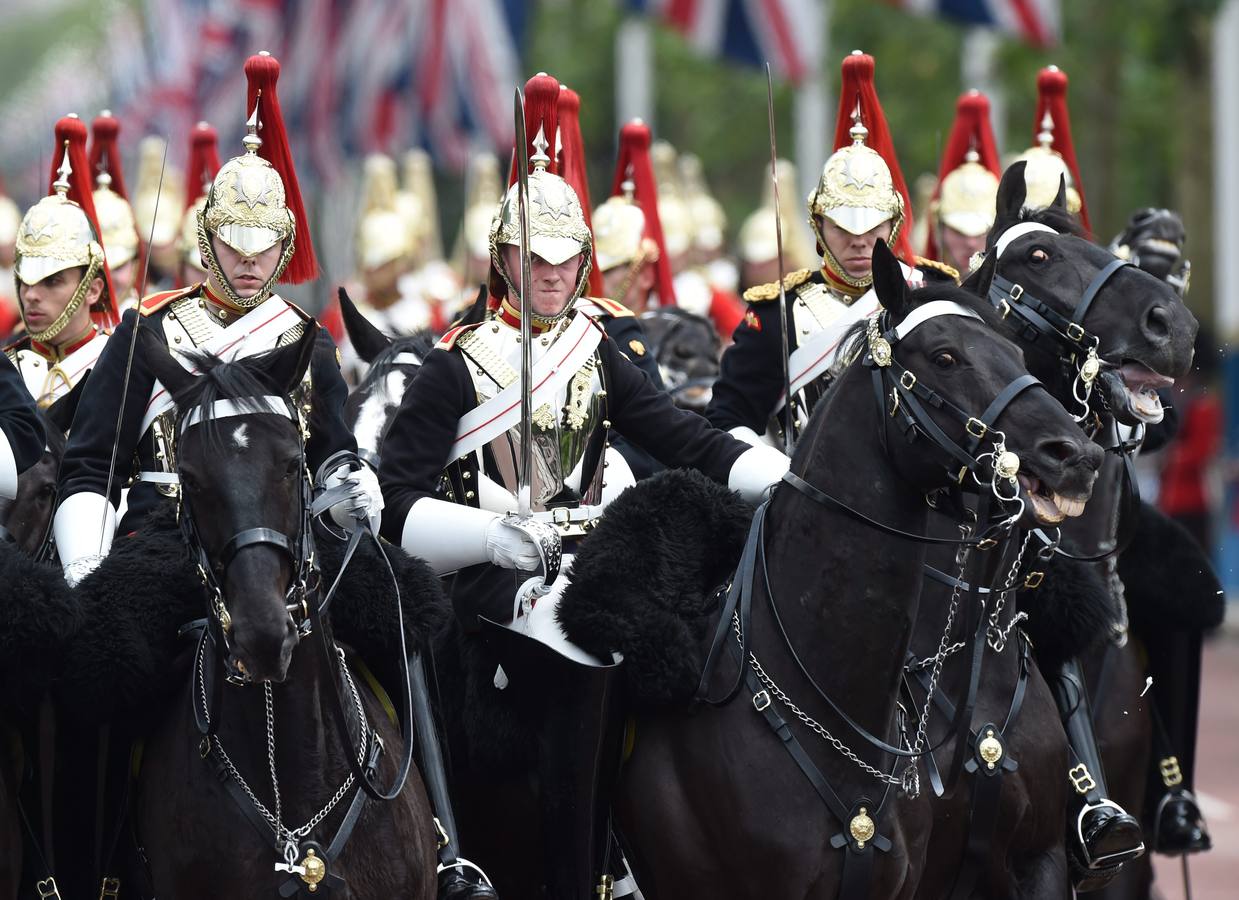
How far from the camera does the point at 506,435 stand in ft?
22.6

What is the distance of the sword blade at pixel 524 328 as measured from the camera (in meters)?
6.40

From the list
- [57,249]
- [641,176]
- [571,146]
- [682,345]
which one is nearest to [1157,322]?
[571,146]

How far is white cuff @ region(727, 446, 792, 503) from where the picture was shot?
6785 millimetres

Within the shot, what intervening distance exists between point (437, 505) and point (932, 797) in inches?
62.2

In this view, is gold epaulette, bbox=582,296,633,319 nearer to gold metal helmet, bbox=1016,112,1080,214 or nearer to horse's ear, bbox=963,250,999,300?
gold metal helmet, bbox=1016,112,1080,214

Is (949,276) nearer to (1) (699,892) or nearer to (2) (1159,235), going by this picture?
(2) (1159,235)

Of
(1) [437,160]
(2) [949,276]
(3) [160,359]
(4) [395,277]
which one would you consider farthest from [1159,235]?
(1) [437,160]

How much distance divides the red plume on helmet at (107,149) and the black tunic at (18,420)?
3399 millimetres

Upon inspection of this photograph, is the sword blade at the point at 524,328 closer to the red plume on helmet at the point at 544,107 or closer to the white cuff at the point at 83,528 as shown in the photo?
the red plume on helmet at the point at 544,107

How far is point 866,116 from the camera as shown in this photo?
8.32 meters

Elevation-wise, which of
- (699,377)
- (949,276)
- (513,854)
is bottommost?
(513,854)

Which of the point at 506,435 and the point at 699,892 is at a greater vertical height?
the point at 506,435

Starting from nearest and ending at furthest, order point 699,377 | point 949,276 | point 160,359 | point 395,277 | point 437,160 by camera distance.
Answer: point 160,359
point 949,276
point 699,377
point 395,277
point 437,160

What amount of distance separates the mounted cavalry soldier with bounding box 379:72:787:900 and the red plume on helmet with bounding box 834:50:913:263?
5.04ft
